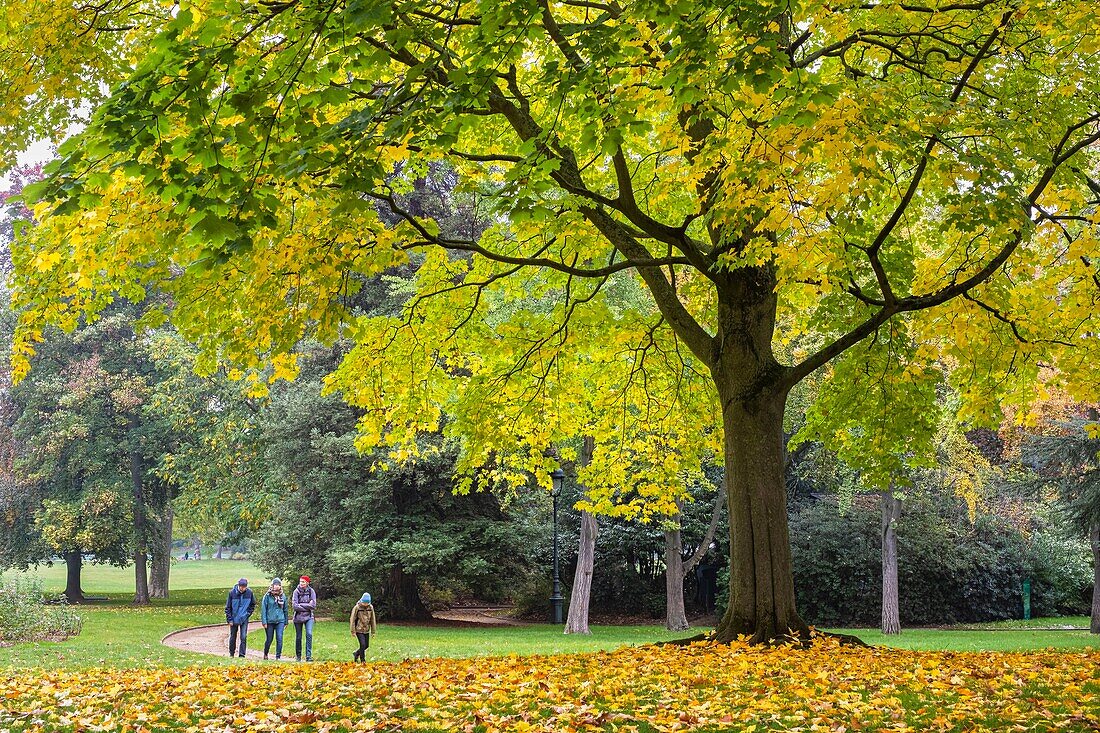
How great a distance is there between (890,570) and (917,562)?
3.85m

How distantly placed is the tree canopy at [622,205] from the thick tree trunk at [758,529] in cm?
3

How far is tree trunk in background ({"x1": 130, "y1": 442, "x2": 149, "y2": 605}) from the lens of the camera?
32.8 m

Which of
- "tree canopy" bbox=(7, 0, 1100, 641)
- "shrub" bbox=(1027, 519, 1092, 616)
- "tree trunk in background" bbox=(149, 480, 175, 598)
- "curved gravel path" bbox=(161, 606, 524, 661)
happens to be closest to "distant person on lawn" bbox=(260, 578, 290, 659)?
"curved gravel path" bbox=(161, 606, 524, 661)

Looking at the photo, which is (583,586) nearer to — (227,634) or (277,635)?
(277,635)

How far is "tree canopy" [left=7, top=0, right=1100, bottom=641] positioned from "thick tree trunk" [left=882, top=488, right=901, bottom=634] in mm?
10604

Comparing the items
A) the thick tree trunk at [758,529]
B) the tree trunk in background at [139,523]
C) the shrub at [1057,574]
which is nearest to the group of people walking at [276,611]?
the thick tree trunk at [758,529]

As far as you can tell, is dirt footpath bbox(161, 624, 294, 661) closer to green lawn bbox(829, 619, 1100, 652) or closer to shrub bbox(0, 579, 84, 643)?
shrub bbox(0, 579, 84, 643)

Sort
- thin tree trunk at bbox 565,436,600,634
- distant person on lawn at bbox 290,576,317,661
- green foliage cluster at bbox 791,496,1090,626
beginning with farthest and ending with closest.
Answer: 1. green foliage cluster at bbox 791,496,1090,626
2. thin tree trunk at bbox 565,436,600,634
3. distant person on lawn at bbox 290,576,317,661

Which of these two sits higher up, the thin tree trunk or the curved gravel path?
the thin tree trunk

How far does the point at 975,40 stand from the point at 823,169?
210 centimetres

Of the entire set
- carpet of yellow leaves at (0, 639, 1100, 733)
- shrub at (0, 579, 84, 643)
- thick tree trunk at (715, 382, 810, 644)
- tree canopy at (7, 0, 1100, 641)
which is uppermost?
tree canopy at (7, 0, 1100, 641)

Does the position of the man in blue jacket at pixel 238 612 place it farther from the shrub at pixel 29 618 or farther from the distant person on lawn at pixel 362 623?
the shrub at pixel 29 618

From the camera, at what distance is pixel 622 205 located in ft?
30.6

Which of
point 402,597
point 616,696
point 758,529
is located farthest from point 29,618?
point 616,696
